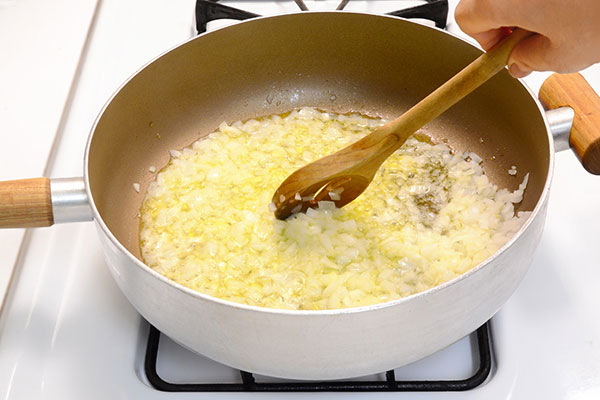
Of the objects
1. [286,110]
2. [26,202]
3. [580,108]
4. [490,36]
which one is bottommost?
[286,110]

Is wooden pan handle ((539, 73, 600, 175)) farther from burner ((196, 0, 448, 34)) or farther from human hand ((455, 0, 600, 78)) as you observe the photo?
burner ((196, 0, 448, 34))

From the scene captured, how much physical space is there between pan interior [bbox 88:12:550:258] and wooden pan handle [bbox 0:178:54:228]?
122 millimetres

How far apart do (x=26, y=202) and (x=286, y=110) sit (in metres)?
0.56

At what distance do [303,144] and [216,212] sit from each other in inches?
8.7

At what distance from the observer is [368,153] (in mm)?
937

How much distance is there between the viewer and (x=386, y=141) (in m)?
0.92

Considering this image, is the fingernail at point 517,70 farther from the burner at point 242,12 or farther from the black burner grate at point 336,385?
the burner at point 242,12

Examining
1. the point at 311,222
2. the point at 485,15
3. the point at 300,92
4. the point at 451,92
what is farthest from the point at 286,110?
the point at 485,15

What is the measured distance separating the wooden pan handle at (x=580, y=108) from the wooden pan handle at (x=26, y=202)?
2.31ft

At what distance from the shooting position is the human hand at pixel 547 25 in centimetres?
66

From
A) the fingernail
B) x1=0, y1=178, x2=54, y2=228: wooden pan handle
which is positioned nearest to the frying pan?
x1=0, y1=178, x2=54, y2=228: wooden pan handle

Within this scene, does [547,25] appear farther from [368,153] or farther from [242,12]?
[242,12]

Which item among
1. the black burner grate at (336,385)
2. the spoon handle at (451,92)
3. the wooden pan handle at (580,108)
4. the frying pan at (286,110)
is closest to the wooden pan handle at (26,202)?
the frying pan at (286,110)

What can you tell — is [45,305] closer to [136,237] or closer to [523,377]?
[136,237]
